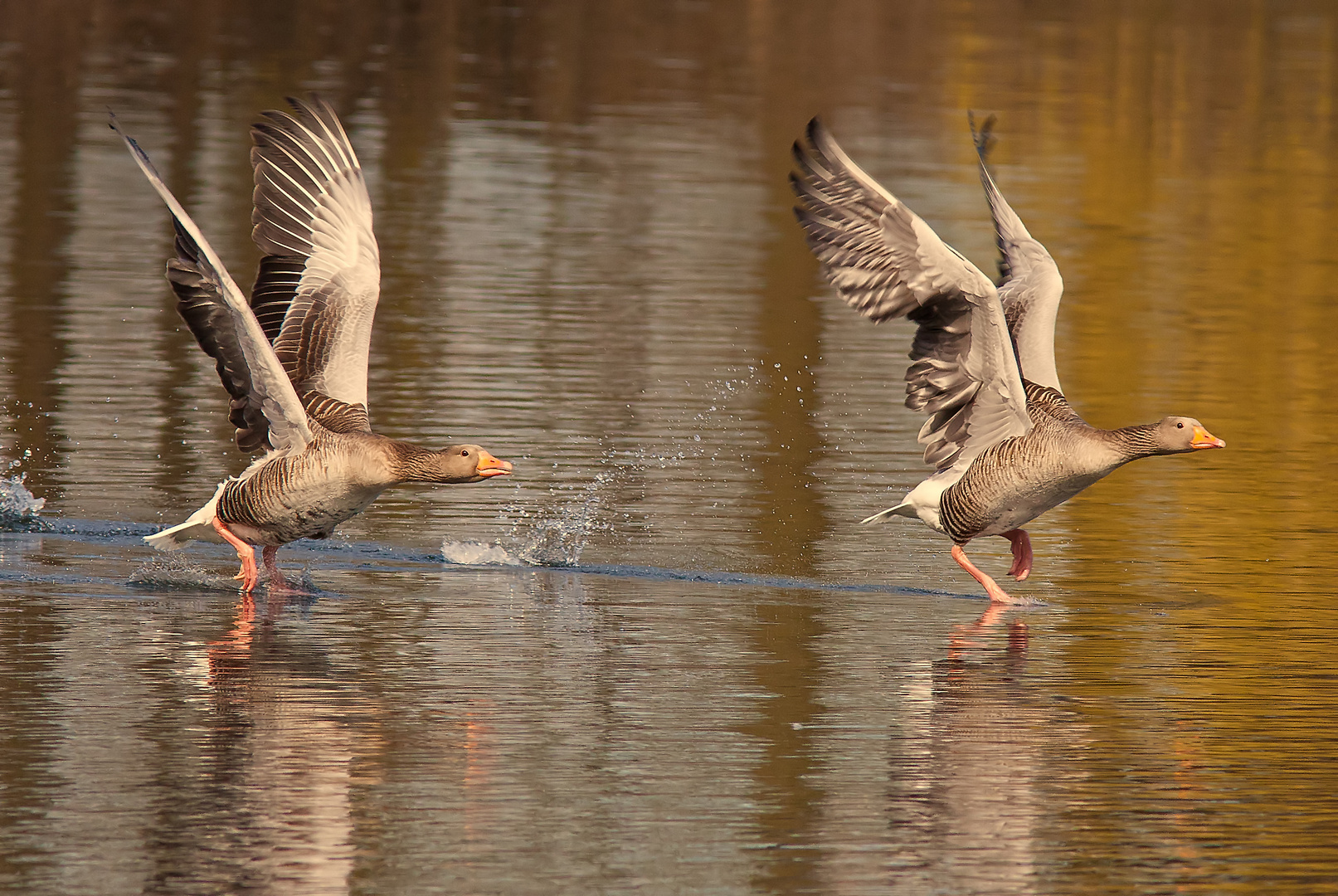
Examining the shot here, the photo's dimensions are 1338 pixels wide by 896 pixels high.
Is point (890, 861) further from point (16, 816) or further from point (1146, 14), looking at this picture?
point (1146, 14)

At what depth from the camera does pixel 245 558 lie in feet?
40.3

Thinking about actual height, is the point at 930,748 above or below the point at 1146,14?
below

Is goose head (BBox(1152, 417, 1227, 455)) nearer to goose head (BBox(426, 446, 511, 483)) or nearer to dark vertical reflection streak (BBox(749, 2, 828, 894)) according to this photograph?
dark vertical reflection streak (BBox(749, 2, 828, 894))

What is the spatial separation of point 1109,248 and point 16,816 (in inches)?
895

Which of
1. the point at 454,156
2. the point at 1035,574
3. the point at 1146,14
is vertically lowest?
the point at 1035,574

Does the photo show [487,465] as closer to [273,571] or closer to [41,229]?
[273,571]

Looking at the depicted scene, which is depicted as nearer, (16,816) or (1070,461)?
(16,816)

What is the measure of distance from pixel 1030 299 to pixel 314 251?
14.3 feet

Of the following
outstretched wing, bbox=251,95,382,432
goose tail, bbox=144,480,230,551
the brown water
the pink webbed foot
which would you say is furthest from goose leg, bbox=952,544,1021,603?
goose tail, bbox=144,480,230,551

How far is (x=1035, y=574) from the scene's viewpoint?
524 inches

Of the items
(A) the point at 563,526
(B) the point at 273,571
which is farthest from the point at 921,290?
(B) the point at 273,571

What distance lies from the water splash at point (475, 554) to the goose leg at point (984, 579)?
8.59 ft

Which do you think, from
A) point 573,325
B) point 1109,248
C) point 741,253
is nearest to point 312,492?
point 573,325

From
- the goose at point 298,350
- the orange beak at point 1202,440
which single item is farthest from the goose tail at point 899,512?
the goose at point 298,350
